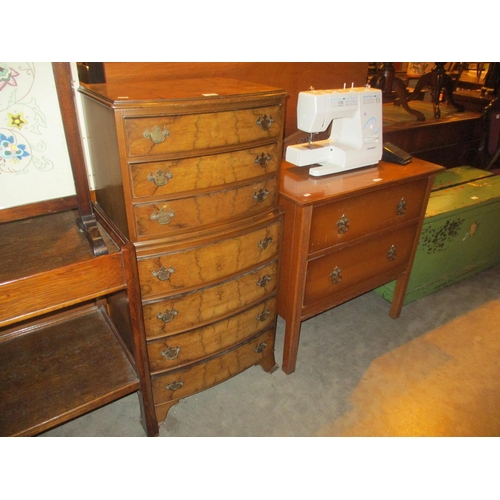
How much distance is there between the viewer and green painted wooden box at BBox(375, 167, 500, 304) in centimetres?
236

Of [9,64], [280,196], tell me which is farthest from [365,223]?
[9,64]

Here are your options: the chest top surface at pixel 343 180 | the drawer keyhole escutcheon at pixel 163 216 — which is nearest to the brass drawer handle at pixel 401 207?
the chest top surface at pixel 343 180

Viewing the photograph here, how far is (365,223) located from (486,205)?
123 centimetres

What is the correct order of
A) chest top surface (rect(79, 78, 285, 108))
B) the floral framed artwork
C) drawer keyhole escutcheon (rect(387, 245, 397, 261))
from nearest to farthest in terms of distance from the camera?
chest top surface (rect(79, 78, 285, 108)), the floral framed artwork, drawer keyhole escutcheon (rect(387, 245, 397, 261))

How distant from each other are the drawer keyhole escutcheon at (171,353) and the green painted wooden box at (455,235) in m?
1.55

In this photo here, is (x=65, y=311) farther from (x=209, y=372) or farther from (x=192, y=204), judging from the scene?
(x=192, y=204)

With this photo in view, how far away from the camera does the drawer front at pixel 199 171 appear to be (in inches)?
47.6

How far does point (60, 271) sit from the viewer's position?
1.14 metres

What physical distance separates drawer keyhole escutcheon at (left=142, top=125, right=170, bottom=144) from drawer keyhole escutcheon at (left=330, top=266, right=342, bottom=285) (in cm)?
105

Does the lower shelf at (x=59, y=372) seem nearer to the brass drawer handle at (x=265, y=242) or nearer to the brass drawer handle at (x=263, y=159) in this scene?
the brass drawer handle at (x=265, y=242)

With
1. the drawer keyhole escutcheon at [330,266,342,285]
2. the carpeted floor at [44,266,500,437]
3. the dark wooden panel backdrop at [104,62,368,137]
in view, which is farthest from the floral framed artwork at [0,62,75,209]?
the drawer keyhole escutcheon at [330,266,342,285]

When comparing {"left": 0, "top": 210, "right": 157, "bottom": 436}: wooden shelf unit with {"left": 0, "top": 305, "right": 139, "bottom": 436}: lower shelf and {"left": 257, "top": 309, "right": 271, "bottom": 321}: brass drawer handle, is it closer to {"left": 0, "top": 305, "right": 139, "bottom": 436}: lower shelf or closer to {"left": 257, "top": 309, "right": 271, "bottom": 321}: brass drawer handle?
{"left": 0, "top": 305, "right": 139, "bottom": 436}: lower shelf

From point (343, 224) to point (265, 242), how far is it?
0.41 m
